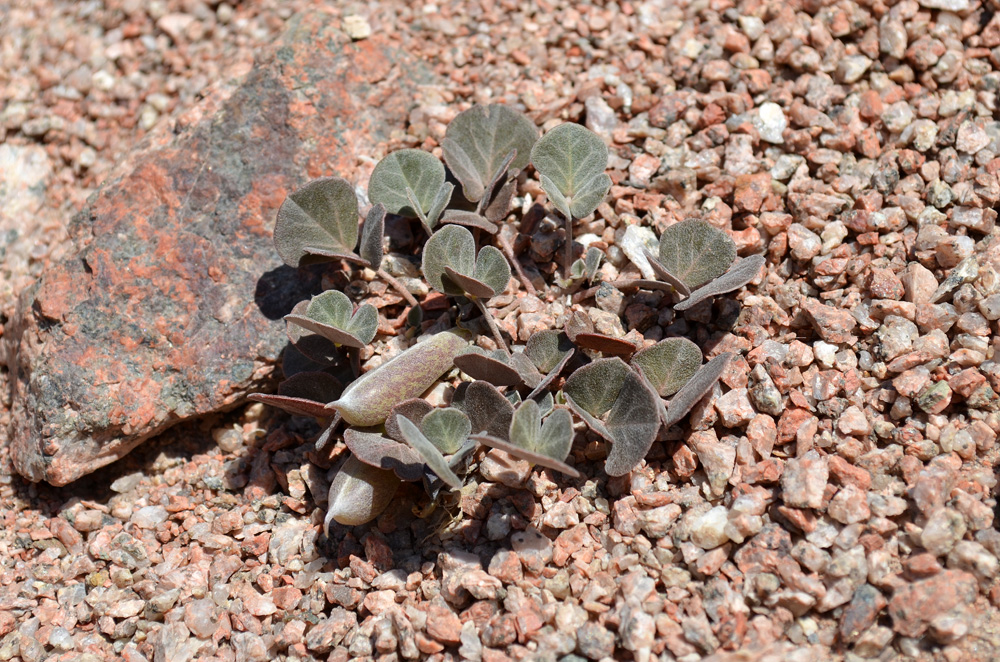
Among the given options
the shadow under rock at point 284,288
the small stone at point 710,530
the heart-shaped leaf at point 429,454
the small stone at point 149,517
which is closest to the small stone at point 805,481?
the small stone at point 710,530

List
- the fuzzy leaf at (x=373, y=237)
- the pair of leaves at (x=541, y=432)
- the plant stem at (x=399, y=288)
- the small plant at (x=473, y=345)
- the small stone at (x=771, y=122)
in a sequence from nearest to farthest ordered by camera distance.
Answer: the pair of leaves at (x=541, y=432), the small plant at (x=473, y=345), the fuzzy leaf at (x=373, y=237), the plant stem at (x=399, y=288), the small stone at (x=771, y=122)

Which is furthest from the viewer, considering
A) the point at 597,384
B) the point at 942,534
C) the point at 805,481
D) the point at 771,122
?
the point at 771,122

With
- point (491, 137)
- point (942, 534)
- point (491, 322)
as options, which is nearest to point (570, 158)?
point (491, 137)

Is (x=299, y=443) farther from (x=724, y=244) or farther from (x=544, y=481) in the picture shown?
(x=724, y=244)

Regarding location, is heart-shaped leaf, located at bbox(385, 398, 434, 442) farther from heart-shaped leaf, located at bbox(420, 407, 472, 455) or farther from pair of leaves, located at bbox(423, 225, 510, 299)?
pair of leaves, located at bbox(423, 225, 510, 299)

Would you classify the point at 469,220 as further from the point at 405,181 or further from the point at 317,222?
the point at 317,222

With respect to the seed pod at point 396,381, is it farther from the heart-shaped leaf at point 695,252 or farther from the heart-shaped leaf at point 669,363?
the heart-shaped leaf at point 695,252
